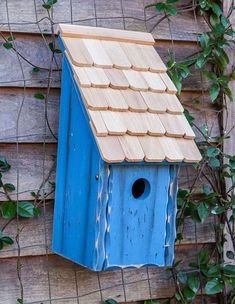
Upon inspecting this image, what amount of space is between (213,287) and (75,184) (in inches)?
28.7

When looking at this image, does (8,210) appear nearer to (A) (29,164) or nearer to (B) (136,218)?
(A) (29,164)

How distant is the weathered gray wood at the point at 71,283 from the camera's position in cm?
238

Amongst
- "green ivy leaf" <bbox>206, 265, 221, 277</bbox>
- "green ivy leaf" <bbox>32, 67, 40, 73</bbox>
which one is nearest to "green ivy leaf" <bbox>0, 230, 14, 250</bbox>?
"green ivy leaf" <bbox>32, 67, 40, 73</bbox>

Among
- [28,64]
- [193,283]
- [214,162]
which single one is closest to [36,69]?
[28,64]

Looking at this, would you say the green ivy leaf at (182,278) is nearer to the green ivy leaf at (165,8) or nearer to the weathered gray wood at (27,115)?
the weathered gray wood at (27,115)

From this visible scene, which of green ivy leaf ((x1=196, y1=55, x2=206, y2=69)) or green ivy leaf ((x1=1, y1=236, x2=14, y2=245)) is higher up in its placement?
green ivy leaf ((x1=196, y1=55, x2=206, y2=69))

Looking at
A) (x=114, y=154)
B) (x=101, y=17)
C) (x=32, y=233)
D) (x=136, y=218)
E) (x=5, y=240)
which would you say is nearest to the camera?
(x=114, y=154)

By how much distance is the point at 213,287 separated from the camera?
103 inches

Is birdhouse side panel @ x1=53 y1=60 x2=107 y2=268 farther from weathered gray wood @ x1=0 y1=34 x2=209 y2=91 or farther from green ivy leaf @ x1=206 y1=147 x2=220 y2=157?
green ivy leaf @ x1=206 y1=147 x2=220 y2=157

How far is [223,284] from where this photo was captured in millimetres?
2646

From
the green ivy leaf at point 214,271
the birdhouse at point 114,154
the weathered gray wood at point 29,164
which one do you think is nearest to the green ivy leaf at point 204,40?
the birdhouse at point 114,154

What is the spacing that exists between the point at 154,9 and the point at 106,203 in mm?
868

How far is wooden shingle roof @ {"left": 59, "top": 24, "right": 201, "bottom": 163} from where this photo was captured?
210cm

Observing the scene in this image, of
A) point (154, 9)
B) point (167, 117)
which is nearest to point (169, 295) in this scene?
point (167, 117)
